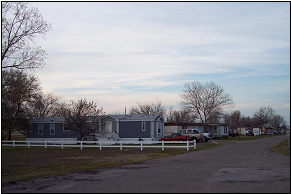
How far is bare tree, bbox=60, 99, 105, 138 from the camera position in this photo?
38.3 metres

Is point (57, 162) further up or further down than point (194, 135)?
further up

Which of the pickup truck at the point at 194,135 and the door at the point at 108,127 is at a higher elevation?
the door at the point at 108,127

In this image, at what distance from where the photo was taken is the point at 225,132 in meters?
70.7

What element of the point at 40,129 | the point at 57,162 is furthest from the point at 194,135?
the point at 57,162

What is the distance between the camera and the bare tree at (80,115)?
38.3 metres

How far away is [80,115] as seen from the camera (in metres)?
38.6

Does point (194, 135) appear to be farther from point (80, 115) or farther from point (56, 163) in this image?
point (56, 163)

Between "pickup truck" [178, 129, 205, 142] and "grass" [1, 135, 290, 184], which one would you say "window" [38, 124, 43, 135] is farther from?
"grass" [1, 135, 290, 184]

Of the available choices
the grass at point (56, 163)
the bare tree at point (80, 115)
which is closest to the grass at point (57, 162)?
the grass at point (56, 163)

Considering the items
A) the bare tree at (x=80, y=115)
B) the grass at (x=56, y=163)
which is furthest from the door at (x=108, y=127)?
the grass at (x=56, y=163)

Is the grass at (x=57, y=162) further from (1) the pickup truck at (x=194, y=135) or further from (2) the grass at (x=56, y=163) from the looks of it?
(1) the pickup truck at (x=194, y=135)

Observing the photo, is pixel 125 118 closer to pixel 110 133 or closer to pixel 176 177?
pixel 110 133

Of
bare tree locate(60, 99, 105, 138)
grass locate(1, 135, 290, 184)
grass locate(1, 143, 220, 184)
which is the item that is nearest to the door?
bare tree locate(60, 99, 105, 138)

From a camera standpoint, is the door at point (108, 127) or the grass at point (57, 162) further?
the door at point (108, 127)
